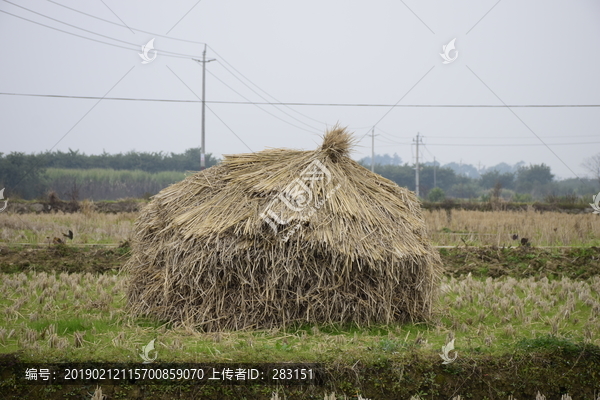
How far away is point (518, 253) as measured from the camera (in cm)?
1512

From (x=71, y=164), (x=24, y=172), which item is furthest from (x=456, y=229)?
(x=71, y=164)

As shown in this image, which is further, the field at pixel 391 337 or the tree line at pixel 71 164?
the tree line at pixel 71 164

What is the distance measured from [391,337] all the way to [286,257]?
→ 176 cm

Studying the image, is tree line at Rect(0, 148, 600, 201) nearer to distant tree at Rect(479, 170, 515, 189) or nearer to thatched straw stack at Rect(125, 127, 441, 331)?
distant tree at Rect(479, 170, 515, 189)

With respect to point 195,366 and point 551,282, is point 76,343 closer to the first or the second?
point 195,366

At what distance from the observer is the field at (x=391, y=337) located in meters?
5.72

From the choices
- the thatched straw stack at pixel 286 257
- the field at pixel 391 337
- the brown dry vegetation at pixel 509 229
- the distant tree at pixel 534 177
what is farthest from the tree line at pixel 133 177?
the thatched straw stack at pixel 286 257

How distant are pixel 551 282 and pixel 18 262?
491 inches

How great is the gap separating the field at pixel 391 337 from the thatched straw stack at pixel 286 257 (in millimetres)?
335

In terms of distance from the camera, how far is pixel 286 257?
739 centimetres

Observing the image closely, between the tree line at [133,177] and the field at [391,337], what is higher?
the tree line at [133,177]

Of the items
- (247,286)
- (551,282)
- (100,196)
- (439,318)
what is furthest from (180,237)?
(100,196)

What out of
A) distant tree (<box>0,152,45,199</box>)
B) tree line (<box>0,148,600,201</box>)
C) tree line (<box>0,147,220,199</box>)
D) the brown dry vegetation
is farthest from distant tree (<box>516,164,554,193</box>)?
distant tree (<box>0,152,45,199</box>)

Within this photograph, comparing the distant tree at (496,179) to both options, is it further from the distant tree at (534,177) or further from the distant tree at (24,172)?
the distant tree at (24,172)
